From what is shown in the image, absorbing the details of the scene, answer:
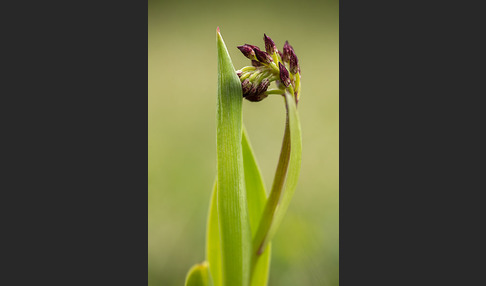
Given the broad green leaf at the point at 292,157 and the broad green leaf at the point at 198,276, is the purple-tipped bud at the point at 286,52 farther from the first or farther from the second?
the broad green leaf at the point at 198,276

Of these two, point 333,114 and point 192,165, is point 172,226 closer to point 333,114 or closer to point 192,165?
point 192,165

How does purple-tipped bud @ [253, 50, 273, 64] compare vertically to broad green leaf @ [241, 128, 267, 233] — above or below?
above

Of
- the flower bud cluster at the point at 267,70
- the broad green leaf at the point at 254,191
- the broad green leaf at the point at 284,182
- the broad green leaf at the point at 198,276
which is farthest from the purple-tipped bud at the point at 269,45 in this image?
the broad green leaf at the point at 198,276

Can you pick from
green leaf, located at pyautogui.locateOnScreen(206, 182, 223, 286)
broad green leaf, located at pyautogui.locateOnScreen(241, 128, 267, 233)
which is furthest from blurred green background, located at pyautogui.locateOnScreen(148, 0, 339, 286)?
broad green leaf, located at pyautogui.locateOnScreen(241, 128, 267, 233)

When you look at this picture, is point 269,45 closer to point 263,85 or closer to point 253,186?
point 263,85

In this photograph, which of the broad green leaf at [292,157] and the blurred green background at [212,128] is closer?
the broad green leaf at [292,157]

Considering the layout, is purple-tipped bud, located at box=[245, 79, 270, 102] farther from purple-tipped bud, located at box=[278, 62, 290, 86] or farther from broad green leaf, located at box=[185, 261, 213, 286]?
broad green leaf, located at box=[185, 261, 213, 286]
